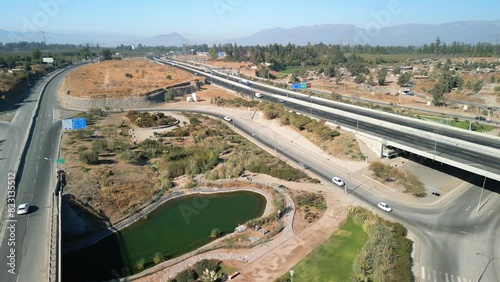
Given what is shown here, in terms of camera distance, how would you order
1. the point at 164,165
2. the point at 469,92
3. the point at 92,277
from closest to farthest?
1. the point at 92,277
2. the point at 164,165
3. the point at 469,92

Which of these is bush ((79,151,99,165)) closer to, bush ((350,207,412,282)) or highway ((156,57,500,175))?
bush ((350,207,412,282))

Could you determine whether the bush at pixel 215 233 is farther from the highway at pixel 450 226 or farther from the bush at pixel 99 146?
the bush at pixel 99 146

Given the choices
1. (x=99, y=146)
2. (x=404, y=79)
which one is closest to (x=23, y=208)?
(x=99, y=146)

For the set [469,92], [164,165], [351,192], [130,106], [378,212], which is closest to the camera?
[378,212]

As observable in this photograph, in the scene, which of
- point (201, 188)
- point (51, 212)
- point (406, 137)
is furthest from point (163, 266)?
point (406, 137)

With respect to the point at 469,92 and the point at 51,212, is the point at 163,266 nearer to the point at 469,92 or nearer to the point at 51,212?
the point at 51,212

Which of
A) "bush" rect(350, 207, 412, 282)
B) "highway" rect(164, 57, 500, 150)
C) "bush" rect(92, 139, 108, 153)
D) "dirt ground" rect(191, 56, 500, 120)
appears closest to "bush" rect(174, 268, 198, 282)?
"bush" rect(350, 207, 412, 282)
